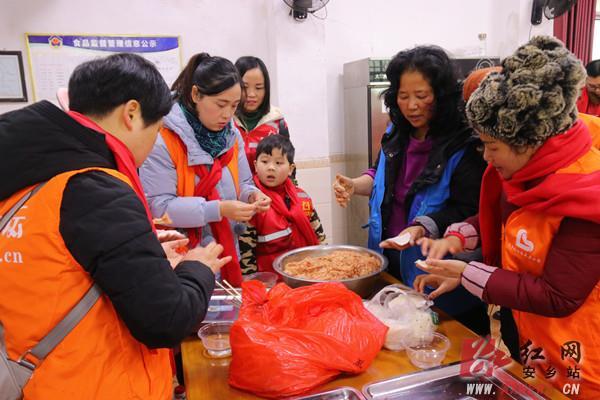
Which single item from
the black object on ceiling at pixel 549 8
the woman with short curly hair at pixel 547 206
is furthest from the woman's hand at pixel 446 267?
the black object on ceiling at pixel 549 8

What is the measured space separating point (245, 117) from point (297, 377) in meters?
2.30

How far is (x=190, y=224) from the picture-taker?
183 centimetres

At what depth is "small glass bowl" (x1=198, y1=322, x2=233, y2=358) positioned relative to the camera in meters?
1.34

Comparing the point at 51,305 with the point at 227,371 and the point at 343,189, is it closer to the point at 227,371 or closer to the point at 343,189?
the point at 227,371

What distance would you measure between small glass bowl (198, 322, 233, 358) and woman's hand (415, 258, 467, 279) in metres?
0.65

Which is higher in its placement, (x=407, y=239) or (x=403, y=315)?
(x=407, y=239)

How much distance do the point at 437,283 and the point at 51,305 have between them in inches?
45.4

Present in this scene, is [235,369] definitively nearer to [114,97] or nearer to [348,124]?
[114,97]

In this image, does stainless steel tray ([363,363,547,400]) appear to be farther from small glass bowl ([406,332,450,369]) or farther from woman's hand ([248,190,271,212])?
woman's hand ([248,190,271,212])

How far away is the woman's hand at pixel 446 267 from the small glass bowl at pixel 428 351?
19 centimetres

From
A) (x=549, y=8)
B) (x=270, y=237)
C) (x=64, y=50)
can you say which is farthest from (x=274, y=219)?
(x=549, y=8)

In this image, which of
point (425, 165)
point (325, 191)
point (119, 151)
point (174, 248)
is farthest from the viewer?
point (325, 191)

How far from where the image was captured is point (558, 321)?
1.18m

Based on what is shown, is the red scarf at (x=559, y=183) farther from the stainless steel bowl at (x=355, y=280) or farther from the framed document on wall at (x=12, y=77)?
the framed document on wall at (x=12, y=77)
